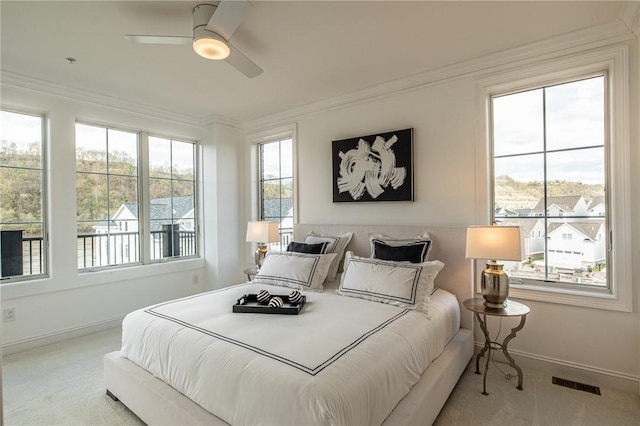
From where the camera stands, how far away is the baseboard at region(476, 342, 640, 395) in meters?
2.49

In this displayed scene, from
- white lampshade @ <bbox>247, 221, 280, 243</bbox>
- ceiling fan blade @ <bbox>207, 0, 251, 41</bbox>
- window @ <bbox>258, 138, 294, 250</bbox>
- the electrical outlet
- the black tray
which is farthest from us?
window @ <bbox>258, 138, 294, 250</bbox>

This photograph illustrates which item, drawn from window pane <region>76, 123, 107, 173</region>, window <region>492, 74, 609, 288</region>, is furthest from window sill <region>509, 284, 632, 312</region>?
window pane <region>76, 123, 107, 173</region>

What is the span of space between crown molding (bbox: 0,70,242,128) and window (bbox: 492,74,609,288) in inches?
142

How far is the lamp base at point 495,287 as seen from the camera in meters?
2.56

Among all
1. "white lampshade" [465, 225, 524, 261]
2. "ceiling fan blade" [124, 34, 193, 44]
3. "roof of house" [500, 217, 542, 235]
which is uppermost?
"ceiling fan blade" [124, 34, 193, 44]

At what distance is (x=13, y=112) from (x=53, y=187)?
80 cm

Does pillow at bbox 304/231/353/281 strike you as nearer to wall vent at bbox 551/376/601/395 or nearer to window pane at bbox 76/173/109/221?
wall vent at bbox 551/376/601/395

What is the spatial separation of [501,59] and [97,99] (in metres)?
4.19

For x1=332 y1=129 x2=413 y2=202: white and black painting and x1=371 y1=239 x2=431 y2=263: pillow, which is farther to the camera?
x1=332 y1=129 x2=413 y2=202: white and black painting

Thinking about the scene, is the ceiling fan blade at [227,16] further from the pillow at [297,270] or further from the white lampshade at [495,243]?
the white lampshade at [495,243]

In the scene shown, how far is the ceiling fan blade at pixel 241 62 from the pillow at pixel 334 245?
5.84ft

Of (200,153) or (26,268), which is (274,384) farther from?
(200,153)

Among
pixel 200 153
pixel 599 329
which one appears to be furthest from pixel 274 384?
pixel 200 153

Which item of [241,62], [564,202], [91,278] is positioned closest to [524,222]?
[564,202]
